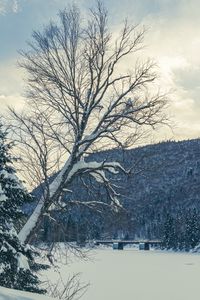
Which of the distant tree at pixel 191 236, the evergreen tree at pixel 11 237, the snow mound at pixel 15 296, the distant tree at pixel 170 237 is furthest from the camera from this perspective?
the distant tree at pixel 170 237

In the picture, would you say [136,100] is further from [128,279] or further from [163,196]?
[163,196]

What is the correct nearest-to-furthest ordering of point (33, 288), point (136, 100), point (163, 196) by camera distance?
point (33, 288)
point (136, 100)
point (163, 196)

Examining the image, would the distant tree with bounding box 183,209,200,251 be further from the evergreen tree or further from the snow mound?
the snow mound

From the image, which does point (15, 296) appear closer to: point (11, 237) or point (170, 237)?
point (11, 237)

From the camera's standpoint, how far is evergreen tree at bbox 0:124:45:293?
320 inches

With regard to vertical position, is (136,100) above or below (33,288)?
above

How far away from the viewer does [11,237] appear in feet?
27.3

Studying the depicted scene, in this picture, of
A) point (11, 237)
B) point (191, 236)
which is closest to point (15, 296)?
point (11, 237)

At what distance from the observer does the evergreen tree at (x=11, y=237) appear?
320 inches

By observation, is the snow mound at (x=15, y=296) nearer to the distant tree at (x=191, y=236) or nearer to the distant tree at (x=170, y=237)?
the distant tree at (x=191, y=236)

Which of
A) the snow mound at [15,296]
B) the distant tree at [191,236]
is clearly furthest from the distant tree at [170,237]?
the snow mound at [15,296]

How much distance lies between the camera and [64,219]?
1070 cm

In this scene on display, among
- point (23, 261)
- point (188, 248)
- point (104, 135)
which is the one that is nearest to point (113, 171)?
point (104, 135)

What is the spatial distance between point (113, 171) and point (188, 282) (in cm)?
1593
